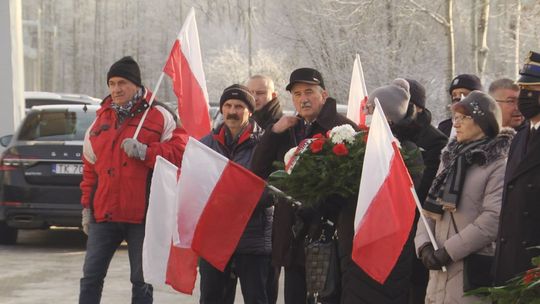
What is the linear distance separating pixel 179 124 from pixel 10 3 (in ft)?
36.5

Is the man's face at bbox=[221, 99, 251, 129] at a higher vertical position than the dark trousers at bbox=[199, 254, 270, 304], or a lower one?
higher

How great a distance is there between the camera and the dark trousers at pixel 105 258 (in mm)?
8031

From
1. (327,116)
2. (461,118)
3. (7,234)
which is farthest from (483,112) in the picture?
(7,234)

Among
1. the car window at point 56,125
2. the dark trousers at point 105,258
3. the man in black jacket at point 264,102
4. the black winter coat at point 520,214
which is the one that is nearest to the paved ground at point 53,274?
the car window at point 56,125

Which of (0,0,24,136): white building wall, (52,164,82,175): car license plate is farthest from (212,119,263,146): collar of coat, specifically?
(0,0,24,136): white building wall

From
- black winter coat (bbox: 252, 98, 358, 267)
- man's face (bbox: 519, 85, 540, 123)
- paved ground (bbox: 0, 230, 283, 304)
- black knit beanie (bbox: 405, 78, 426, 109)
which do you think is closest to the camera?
man's face (bbox: 519, 85, 540, 123)

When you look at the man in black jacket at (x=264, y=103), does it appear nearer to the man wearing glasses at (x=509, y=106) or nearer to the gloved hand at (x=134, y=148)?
the gloved hand at (x=134, y=148)

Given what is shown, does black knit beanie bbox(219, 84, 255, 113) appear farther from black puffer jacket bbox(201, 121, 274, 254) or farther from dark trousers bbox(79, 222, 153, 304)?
dark trousers bbox(79, 222, 153, 304)

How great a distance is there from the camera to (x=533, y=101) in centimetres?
588

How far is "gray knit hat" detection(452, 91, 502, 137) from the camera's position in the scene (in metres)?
6.44

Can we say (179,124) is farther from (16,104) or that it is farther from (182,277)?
(16,104)

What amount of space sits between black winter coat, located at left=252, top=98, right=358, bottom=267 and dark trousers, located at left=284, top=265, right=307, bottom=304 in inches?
3.4

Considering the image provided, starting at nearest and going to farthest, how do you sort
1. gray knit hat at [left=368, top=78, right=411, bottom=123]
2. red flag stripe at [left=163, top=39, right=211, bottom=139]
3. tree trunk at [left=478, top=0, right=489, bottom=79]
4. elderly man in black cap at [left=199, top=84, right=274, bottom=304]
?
gray knit hat at [left=368, top=78, right=411, bottom=123]
elderly man in black cap at [left=199, top=84, right=274, bottom=304]
red flag stripe at [left=163, top=39, right=211, bottom=139]
tree trunk at [left=478, top=0, right=489, bottom=79]

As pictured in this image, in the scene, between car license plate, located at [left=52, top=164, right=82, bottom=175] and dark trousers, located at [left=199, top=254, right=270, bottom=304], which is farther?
car license plate, located at [left=52, top=164, right=82, bottom=175]
